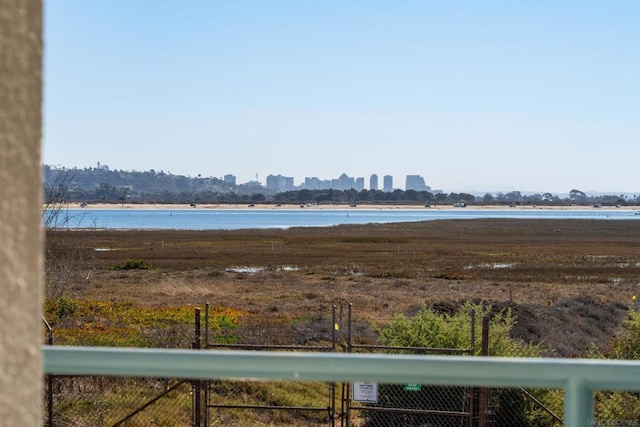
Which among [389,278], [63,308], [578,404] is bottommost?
[389,278]

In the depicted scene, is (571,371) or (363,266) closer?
(571,371)

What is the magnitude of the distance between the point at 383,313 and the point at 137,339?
14693 millimetres

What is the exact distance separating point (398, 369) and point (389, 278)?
47724 mm

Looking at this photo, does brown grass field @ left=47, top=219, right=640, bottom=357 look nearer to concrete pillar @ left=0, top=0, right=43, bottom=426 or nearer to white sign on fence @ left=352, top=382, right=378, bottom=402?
white sign on fence @ left=352, top=382, right=378, bottom=402

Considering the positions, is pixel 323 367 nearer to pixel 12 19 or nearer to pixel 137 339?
pixel 12 19

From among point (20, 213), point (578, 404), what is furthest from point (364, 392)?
point (20, 213)

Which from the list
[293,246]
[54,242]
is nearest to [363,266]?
[293,246]

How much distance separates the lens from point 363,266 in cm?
5691

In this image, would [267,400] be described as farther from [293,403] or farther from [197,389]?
[197,389]

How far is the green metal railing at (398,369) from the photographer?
1.57m

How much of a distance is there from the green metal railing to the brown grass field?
1686cm

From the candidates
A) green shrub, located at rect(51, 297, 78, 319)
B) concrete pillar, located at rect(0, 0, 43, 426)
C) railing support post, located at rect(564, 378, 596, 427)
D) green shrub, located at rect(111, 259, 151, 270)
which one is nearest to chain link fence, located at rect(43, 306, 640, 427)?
railing support post, located at rect(564, 378, 596, 427)

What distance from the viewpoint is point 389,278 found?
49.0 metres

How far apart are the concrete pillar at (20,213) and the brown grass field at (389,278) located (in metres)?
17.6
